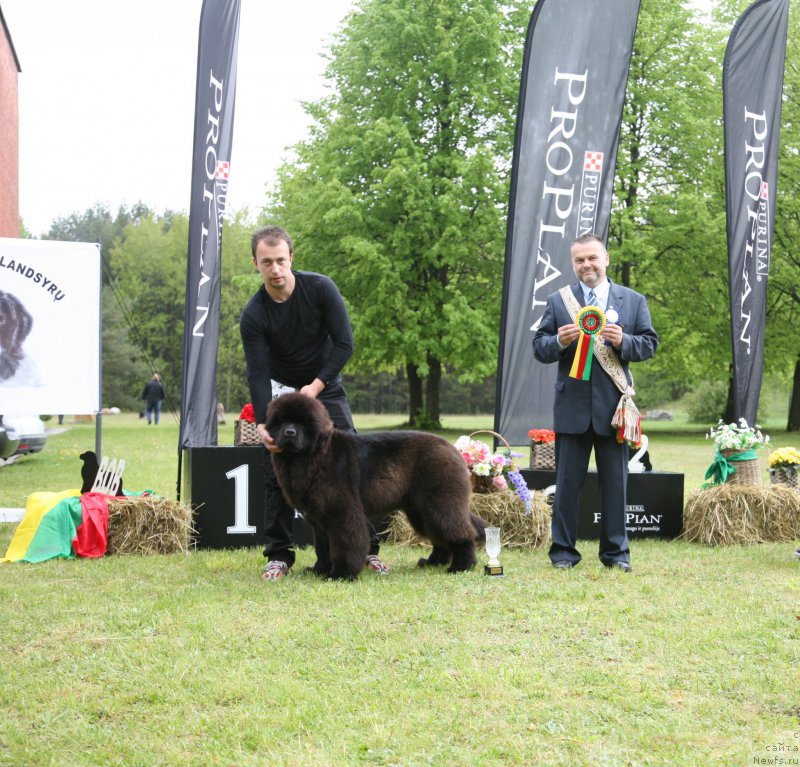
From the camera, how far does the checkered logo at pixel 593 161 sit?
7.16 meters

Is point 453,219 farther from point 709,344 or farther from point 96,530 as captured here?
point 96,530

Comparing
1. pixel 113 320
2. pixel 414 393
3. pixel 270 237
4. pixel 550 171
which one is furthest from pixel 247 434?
pixel 113 320

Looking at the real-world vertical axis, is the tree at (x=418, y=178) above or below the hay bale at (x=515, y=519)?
above

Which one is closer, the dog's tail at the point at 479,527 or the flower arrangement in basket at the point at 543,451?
the dog's tail at the point at 479,527

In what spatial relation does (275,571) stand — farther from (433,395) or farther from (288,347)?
(433,395)

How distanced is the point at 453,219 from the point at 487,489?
15.2m

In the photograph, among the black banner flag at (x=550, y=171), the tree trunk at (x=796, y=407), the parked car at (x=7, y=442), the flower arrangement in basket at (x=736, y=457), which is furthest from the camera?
the tree trunk at (x=796, y=407)

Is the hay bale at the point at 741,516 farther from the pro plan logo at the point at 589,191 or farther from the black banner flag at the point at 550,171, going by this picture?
the pro plan logo at the point at 589,191

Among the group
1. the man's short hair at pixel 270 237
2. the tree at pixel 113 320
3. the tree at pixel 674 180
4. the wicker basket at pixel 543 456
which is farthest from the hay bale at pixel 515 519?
the tree at pixel 113 320

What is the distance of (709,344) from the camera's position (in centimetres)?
2173

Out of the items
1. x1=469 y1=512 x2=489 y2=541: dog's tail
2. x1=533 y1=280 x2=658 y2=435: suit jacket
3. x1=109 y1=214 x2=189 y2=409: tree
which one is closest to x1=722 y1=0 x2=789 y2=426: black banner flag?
x1=533 y1=280 x2=658 y2=435: suit jacket

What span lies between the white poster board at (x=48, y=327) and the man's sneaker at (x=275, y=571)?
253cm

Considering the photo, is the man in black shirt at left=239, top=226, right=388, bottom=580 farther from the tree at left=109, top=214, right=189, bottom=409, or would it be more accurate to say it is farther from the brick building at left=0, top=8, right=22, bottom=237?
the tree at left=109, top=214, right=189, bottom=409

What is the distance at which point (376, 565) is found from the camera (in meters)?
5.03
